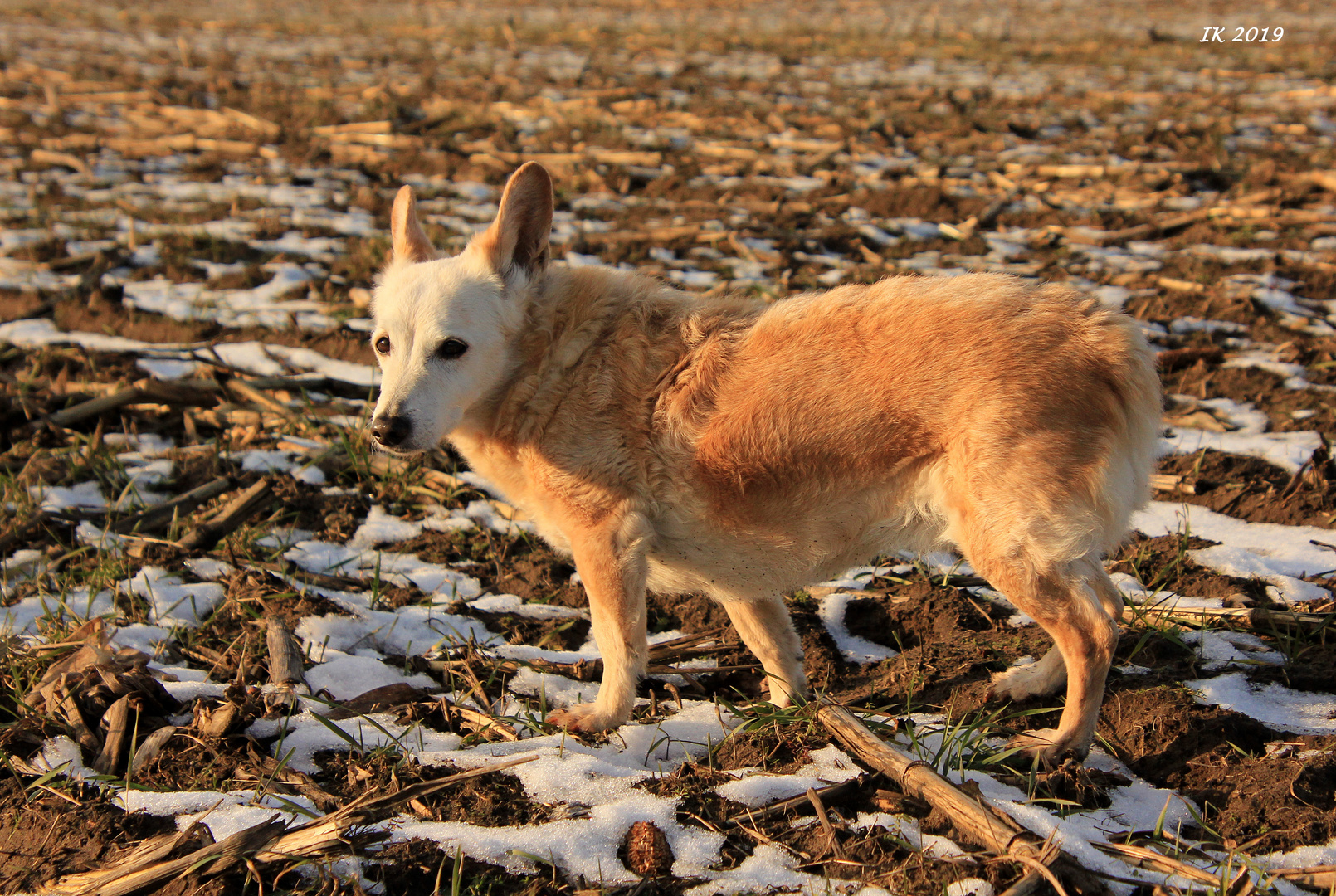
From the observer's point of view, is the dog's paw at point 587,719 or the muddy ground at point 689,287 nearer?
the muddy ground at point 689,287

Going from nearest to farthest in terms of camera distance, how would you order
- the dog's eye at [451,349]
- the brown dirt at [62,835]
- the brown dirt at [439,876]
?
the brown dirt at [439,876] < the brown dirt at [62,835] < the dog's eye at [451,349]

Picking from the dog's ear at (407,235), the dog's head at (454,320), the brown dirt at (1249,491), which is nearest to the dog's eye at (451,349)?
the dog's head at (454,320)

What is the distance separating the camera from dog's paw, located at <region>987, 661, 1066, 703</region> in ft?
10.1

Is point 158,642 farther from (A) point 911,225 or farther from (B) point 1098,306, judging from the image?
(A) point 911,225

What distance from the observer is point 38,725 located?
115 inches

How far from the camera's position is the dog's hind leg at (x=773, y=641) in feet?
10.8

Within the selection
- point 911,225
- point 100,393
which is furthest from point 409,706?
point 911,225

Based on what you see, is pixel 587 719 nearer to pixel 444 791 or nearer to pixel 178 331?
pixel 444 791

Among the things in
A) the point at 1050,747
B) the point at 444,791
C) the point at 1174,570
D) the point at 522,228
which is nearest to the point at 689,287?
the point at 522,228

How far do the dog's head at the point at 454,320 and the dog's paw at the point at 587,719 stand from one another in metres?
1.02

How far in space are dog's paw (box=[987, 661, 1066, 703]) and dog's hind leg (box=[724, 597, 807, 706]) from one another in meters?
0.67

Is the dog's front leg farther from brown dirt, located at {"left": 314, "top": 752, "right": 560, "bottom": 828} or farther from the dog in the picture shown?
brown dirt, located at {"left": 314, "top": 752, "right": 560, "bottom": 828}

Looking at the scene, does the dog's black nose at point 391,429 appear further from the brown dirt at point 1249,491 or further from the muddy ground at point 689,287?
the brown dirt at point 1249,491

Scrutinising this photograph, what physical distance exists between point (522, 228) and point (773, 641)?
178 cm
